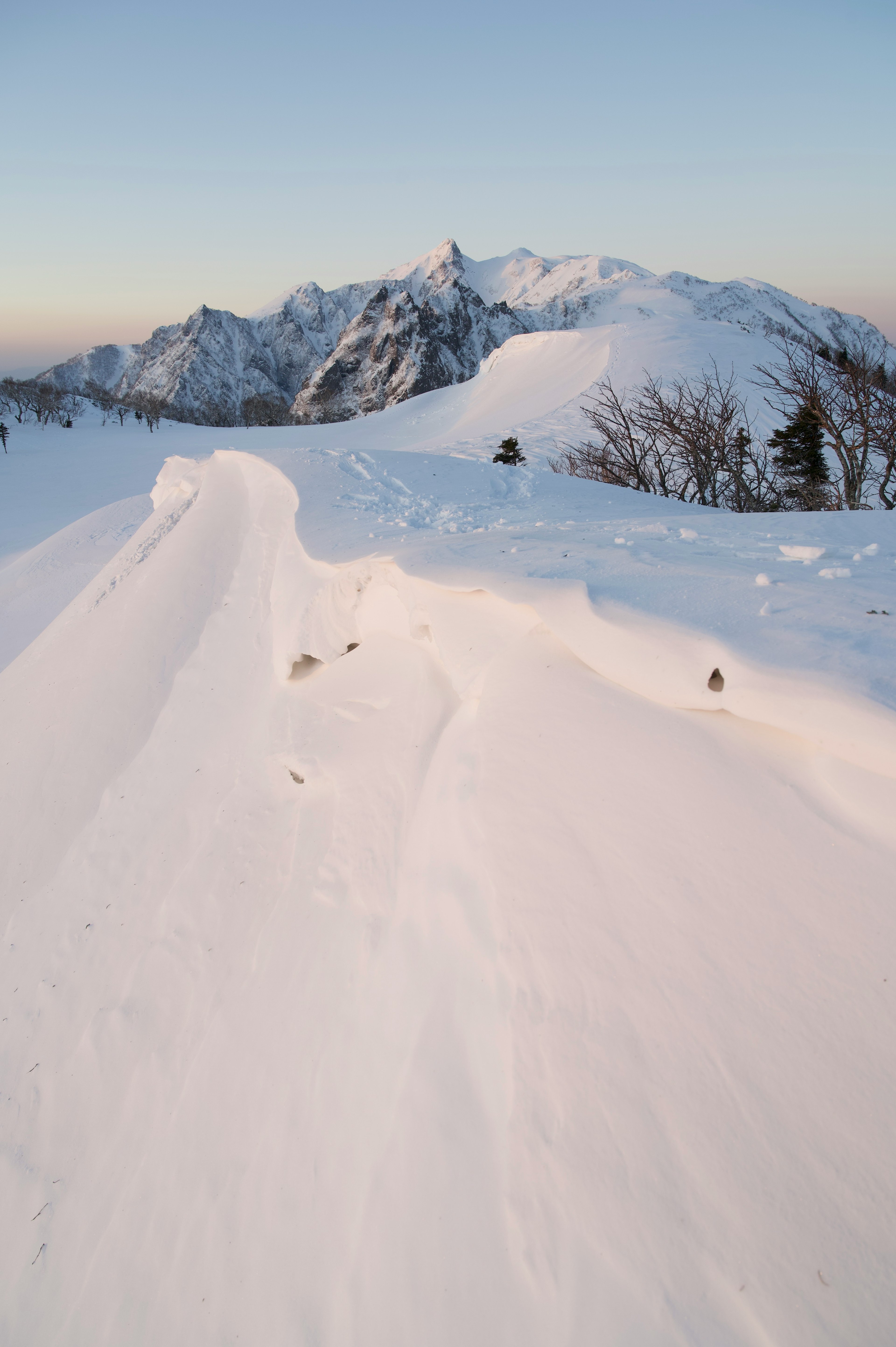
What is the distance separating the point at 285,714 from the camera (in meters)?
3.66

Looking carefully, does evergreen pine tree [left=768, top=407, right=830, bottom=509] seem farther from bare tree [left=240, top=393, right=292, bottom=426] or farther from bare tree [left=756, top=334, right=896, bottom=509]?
bare tree [left=240, top=393, right=292, bottom=426]

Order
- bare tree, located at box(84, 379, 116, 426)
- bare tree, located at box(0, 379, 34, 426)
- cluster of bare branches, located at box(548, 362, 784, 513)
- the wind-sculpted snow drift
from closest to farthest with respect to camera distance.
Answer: the wind-sculpted snow drift < cluster of bare branches, located at box(548, 362, 784, 513) < bare tree, located at box(0, 379, 34, 426) < bare tree, located at box(84, 379, 116, 426)

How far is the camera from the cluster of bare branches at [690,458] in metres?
7.88

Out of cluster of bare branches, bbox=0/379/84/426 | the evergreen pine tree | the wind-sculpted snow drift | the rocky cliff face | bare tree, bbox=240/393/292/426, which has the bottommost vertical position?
the wind-sculpted snow drift

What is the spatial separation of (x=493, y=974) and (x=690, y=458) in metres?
8.52

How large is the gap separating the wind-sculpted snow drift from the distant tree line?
4.19 meters

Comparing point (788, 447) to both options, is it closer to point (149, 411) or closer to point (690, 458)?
point (690, 458)

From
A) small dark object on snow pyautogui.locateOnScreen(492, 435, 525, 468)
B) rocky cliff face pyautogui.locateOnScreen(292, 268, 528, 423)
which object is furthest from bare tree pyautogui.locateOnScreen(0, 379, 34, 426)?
rocky cliff face pyautogui.locateOnScreen(292, 268, 528, 423)

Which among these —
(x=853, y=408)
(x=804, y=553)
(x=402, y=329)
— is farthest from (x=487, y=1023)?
(x=402, y=329)

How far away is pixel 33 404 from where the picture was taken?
3309cm

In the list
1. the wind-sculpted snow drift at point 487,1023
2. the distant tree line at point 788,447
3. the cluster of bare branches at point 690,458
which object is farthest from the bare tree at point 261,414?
the wind-sculpted snow drift at point 487,1023

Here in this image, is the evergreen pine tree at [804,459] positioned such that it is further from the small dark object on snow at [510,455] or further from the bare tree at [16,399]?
the bare tree at [16,399]

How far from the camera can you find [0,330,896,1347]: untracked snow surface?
4.79 feet

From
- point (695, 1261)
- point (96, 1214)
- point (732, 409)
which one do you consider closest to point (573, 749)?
point (695, 1261)
